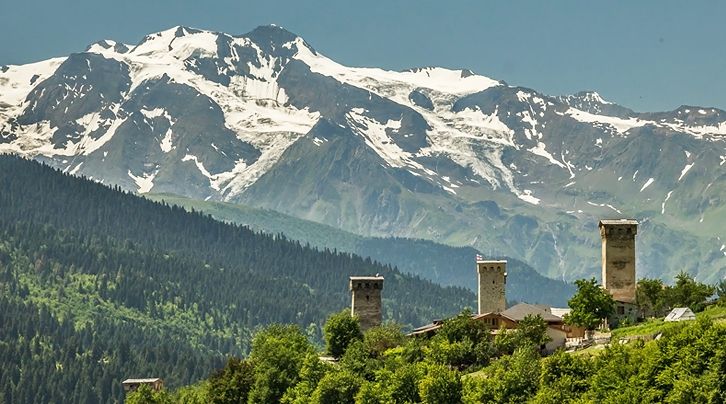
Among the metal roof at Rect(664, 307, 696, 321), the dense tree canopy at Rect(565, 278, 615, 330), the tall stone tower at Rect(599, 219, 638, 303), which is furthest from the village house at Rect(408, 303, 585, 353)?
the metal roof at Rect(664, 307, 696, 321)

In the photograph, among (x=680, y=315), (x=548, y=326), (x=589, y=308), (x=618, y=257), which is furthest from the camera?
(x=618, y=257)

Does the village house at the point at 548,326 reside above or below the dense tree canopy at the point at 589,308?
below

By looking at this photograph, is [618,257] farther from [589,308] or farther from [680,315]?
[680,315]

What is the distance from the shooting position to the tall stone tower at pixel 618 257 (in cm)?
19262

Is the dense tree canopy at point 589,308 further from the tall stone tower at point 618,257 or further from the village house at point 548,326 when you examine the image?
the tall stone tower at point 618,257

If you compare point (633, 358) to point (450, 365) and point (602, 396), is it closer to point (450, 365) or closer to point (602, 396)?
point (602, 396)

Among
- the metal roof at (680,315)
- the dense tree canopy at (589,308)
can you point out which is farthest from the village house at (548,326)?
the metal roof at (680,315)

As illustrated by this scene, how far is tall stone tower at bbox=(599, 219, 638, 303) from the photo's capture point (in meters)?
193

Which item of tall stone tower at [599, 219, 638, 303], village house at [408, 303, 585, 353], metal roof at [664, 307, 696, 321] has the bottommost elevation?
village house at [408, 303, 585, 353]

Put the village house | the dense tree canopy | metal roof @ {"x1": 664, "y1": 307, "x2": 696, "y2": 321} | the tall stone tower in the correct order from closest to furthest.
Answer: metal roof @ {"x1": 664, "y1": 307, "x2": 696, "y2": 321}, the village house, the dense tree canopy, the tall stone tower

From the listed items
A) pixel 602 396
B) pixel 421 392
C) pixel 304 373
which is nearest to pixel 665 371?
pixel 602 396

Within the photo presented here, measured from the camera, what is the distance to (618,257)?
636 feet

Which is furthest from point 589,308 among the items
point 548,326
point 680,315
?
point 680,315

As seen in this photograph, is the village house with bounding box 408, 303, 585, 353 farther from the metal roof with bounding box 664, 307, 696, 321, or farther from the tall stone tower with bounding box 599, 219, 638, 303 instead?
the metal roof with bounding box 664, 307, 696, 321
